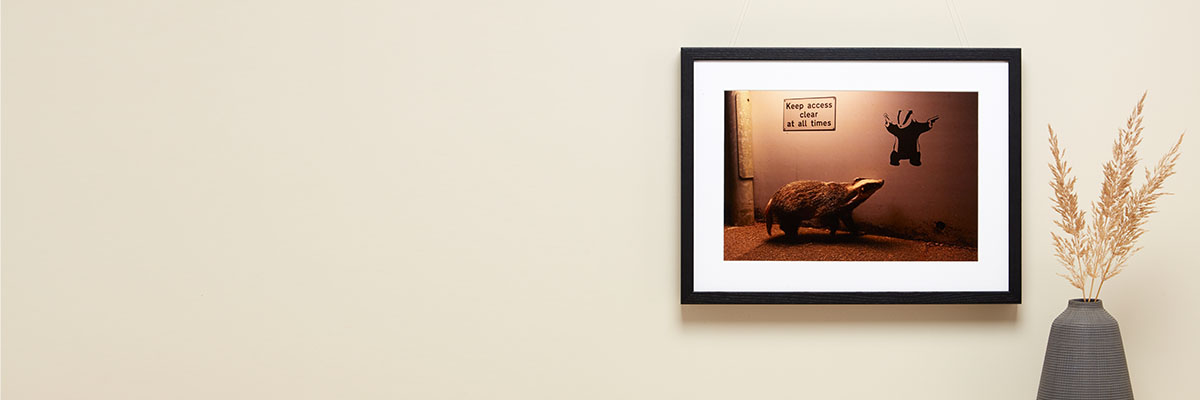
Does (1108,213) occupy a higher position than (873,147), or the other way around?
(873,147)

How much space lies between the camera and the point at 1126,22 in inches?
57.6

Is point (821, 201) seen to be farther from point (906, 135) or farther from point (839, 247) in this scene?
point (906, 135)

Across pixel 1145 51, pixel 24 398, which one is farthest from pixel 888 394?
pixel 24 398

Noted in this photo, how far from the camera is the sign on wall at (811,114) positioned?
1433mm

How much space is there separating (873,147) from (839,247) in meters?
0.20

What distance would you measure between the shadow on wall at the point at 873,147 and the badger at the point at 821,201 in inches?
0.5

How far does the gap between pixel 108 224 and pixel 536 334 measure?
0.84 metres

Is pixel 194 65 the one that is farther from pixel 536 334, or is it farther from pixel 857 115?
pixel 857 115

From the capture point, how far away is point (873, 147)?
1.43 m

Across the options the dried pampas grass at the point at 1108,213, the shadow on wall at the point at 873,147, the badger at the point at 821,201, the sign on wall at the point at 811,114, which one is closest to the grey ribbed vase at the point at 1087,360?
the dried pampas grass at the point at 1108,213

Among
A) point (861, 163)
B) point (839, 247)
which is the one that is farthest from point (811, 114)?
point (839, 247)

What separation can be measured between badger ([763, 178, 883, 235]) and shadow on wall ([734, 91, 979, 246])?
0.04 feet

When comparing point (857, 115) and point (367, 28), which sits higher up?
point (367, 28)

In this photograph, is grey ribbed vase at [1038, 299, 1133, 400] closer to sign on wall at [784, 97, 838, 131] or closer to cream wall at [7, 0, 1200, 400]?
cream wall at [7, 0, 1200, 400]
